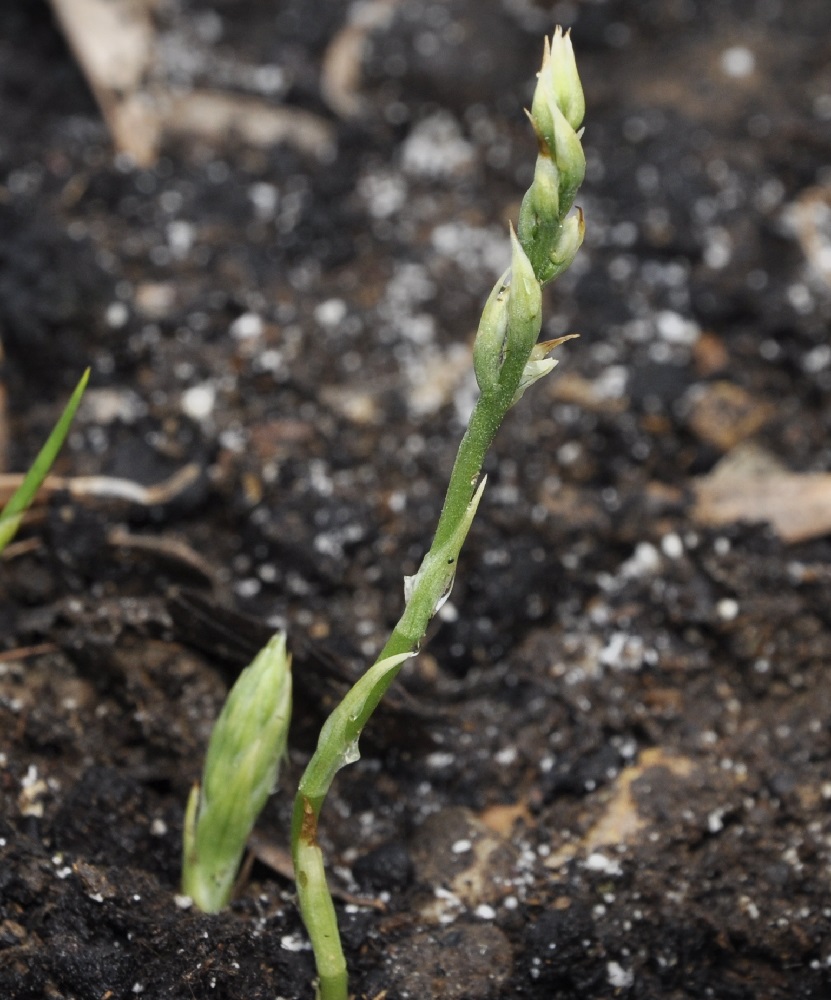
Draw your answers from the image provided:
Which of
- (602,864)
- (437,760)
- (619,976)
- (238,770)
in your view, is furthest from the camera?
(437,760)

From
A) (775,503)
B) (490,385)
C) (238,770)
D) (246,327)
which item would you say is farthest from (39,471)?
(775,503)

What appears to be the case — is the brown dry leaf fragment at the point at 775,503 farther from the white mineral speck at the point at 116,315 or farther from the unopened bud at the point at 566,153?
the white mineral speck at the point at 116,315

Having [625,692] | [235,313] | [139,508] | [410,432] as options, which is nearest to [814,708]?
[625,692]

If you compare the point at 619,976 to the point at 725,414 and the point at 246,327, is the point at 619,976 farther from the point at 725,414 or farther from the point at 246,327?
the point at 246,327

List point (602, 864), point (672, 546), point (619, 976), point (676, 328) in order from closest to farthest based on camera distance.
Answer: point (619, 976), point (602, 864), point (672, 546), point (676, 328)

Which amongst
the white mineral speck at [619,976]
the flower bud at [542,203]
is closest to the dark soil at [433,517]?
the white mineral speck at [619,976]

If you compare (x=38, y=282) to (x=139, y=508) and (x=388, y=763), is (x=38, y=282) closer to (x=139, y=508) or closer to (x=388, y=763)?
(x=139, y=508)

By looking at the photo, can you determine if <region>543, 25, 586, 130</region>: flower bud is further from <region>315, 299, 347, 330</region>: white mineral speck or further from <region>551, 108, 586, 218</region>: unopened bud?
<region>315, 299, 347, 330</region>: white mineral speck
